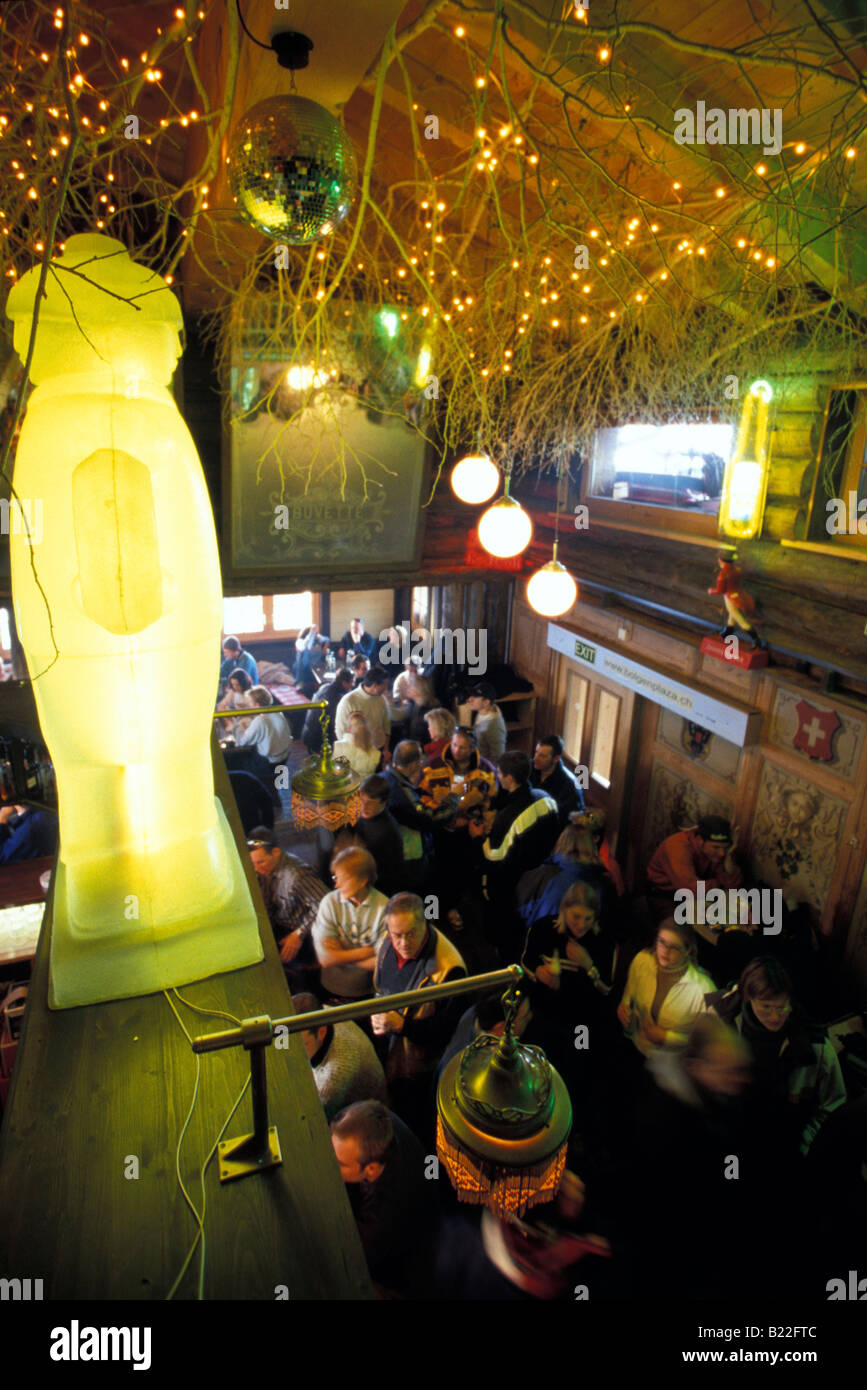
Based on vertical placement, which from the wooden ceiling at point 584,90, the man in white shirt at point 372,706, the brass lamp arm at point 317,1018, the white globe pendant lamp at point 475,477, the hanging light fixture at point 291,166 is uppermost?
the wooden ceiling at point 584,90

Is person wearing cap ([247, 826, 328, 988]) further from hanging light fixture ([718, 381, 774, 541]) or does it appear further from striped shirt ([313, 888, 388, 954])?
hanging light fixture ([718, 381, 774, 541])

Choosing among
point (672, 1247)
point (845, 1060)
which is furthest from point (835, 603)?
point (672, 1247)

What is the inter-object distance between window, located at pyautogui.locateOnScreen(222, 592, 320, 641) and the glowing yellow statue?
1273 cm

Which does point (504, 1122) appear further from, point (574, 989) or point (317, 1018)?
point (574, 989)

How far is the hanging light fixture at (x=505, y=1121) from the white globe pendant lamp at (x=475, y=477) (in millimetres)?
4215

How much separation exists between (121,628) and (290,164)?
1.18 m

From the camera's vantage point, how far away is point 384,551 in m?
7.91

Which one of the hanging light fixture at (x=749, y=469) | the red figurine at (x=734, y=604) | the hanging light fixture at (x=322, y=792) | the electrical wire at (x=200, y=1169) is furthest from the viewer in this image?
the red figurine at (x=734, y=604)

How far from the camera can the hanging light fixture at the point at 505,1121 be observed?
5.66 ft

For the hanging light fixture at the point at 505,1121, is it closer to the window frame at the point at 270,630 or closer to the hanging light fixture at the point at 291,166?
the hanging light fixture at the point at 291,166

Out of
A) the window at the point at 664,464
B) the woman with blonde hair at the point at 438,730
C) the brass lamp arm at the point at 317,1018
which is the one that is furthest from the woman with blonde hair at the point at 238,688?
the brass lamp arm at the point at 317,1018

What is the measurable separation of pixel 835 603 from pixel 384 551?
445 centimetres

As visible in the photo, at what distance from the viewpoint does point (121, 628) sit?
66.7 inches

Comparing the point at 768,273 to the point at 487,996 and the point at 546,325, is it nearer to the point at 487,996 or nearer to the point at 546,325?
the point at 546,325
